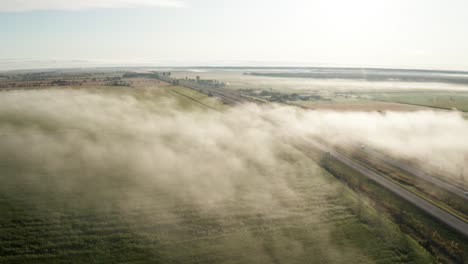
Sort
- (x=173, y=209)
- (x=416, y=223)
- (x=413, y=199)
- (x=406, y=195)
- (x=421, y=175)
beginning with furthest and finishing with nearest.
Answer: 1. (x=421, y=175)
2. (x=406, y=195)
3. (x=413, y=199)
4. (x=173, y=209)
5. (x=416, y=223)

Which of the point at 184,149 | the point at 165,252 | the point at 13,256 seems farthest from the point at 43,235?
the point at 184,149

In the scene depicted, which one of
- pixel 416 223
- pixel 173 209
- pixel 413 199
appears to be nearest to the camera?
pixel 416 223

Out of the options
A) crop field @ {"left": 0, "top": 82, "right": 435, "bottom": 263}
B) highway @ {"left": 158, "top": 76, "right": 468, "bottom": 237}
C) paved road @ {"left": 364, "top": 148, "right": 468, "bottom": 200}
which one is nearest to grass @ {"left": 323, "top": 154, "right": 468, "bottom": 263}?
highway @ {"left": 158, "top": 76, "right": 468, "bottom": 237}

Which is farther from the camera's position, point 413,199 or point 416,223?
point 413,199

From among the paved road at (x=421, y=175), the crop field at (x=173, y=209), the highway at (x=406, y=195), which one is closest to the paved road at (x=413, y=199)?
the highway at (x=406, y=195)

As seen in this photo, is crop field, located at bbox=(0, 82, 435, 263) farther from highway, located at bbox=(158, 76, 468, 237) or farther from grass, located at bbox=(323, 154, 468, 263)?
highway, located at bbox=(158, 76, 468, 237)

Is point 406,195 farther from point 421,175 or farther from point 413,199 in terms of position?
point 421,175

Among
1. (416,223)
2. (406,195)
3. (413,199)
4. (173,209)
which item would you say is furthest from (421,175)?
(173,209)
